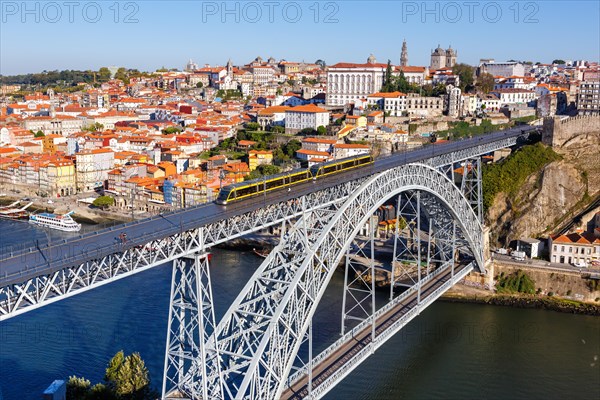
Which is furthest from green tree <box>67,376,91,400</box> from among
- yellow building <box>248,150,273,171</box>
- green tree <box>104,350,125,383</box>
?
yellow building <box>248,150,273,171</box>

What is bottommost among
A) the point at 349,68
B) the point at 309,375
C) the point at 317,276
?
the point at 309,375

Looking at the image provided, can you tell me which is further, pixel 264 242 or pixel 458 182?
pixel 458 182

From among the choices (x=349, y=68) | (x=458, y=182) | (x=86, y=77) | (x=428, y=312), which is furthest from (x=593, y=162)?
(x=86, y=77)

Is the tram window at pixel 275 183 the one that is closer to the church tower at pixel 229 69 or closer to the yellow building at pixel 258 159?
the yellow building at pixel 258 159

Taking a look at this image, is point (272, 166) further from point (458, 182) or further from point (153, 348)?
point (153, 348)

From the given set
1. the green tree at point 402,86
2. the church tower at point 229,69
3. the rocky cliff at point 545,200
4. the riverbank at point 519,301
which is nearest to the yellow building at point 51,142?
the green tree at point 402,86

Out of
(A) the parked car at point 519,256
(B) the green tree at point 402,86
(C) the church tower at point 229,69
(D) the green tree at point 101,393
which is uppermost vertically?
(C) the church tower at point 229,69

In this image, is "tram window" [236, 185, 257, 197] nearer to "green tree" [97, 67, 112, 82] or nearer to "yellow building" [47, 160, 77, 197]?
"yellow building" [47, 160, 77, 197]
